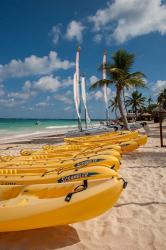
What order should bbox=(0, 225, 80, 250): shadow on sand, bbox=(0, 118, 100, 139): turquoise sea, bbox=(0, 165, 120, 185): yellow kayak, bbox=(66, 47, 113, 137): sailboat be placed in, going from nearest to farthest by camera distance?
bbox=(0, 225, 80, 250): shadow on sand → bbox=(0, 165, 120, 185): yellow kayak → bbox=(66, 47, 113, 137): sailboat → bbox=(0, 118, 100, 139): turquoise sea

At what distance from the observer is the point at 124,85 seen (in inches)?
797

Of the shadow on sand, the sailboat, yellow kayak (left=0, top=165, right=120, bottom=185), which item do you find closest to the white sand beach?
the shadow on sand

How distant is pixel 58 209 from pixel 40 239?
2.43 feet

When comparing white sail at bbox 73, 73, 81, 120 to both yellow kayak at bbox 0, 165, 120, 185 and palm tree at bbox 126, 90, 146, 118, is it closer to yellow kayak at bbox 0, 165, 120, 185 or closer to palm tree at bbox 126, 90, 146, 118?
yellow kayak at bbox 0, 165, 120, 185

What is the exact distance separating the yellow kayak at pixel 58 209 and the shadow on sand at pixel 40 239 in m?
0.34

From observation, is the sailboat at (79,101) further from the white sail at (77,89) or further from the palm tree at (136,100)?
the palm tree at (136,100)

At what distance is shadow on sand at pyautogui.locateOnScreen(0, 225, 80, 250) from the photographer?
11.3 feet

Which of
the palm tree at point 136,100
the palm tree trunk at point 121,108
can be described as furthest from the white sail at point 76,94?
the palm tree at point 136,100

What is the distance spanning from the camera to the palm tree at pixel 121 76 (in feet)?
65.7

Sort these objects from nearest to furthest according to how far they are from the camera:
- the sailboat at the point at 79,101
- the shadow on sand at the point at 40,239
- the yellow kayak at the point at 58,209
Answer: the yellow kayak at the point at 58,209 < the shadow on sand at the point at 40,239 < the sailboat at the point at 79,101

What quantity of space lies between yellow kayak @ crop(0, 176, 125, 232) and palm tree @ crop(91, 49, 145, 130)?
16.9 metres

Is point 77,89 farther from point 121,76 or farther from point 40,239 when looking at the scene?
point 40,239

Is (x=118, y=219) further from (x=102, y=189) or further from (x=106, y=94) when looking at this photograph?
(x=106, y=94)

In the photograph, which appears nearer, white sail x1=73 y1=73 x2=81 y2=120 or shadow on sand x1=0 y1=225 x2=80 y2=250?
shadow on sand x1=0 y1=225 x2=80 y2=250
